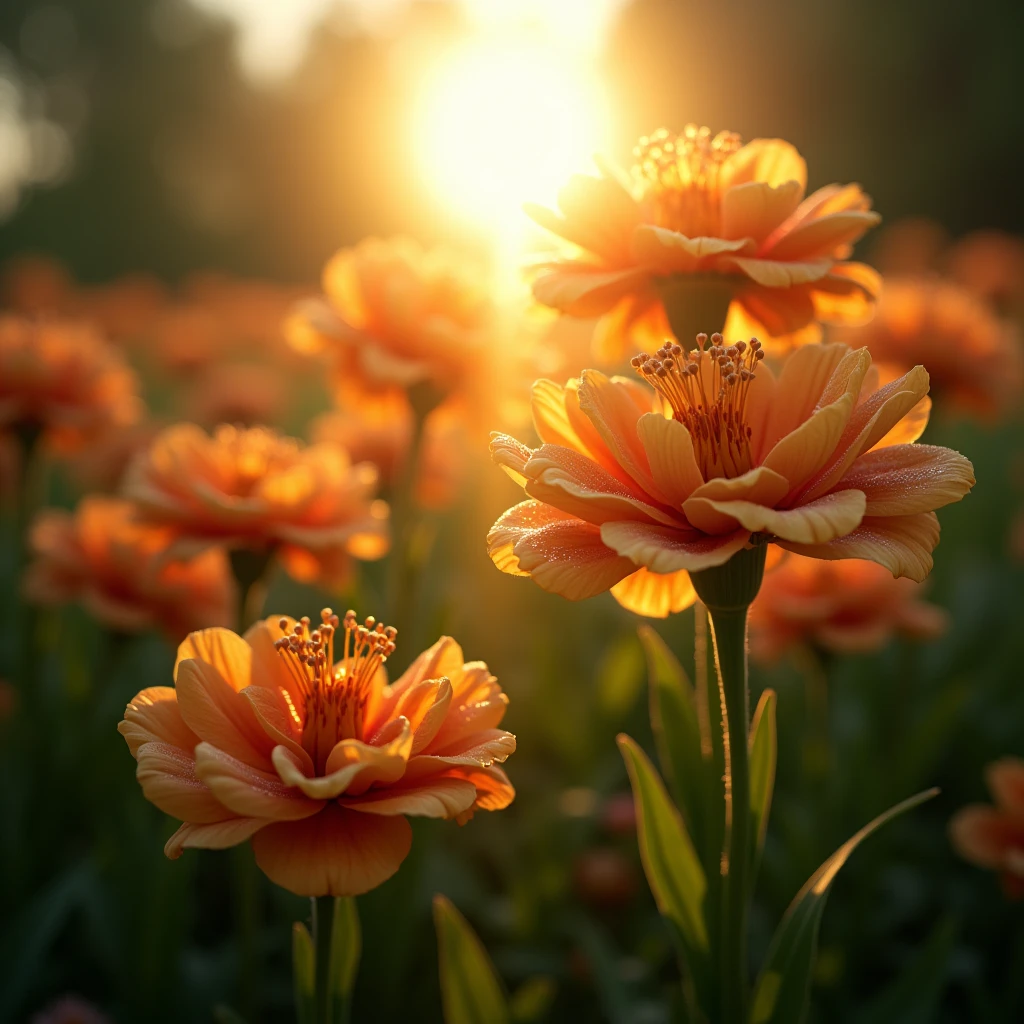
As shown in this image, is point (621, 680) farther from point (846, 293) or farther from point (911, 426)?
point (911, 426)

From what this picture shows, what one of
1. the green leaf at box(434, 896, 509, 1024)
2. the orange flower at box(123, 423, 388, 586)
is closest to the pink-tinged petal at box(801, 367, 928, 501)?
the green leaf at box(434, 896, 509, 1024)

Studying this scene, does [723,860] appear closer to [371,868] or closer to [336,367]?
[371,868]

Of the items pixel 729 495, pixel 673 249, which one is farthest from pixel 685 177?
pixel 729 495

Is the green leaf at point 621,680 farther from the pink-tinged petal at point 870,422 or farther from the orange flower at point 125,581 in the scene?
the pink-tinged petal at point 870,422

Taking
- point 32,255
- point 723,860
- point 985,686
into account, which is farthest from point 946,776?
point 32,255

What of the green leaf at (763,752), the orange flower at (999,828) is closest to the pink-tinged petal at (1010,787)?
the orange flower at (999,828)

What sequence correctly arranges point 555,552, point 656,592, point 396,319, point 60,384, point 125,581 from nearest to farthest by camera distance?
1. point 555,552
2. point 656,592
3. point 396,319
4. point 125,581
5. point 60,384
